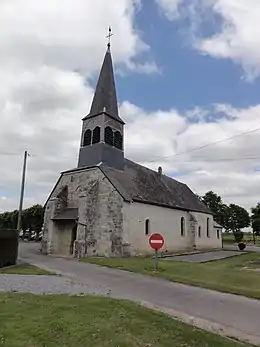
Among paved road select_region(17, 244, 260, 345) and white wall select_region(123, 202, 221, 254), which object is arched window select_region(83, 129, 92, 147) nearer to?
white wall select_region(123, 202, 221, 254)

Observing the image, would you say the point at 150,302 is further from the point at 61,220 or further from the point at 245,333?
the point at 61,220

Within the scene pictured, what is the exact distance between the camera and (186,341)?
5.55 metres

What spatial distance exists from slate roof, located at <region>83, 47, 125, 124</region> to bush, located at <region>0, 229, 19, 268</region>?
15.3m

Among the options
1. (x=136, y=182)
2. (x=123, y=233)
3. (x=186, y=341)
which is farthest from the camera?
(x=136, y=182)

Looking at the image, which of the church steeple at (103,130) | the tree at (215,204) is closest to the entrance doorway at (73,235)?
the church steeple at (103,130)

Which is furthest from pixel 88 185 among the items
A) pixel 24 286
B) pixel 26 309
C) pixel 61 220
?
pixel 26 309

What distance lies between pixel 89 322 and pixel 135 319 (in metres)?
1.03

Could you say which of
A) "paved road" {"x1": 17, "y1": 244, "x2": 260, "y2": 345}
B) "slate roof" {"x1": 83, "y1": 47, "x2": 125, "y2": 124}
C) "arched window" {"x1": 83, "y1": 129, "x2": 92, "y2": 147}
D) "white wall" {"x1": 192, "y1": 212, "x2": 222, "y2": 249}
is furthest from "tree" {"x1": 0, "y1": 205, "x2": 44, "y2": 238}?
"paved road" {"x1": 17, "y1": 244, "x2": 260, "y2": 345}

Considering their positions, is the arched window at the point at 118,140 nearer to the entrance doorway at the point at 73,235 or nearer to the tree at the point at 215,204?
the entrance doorway at the point at 73,235

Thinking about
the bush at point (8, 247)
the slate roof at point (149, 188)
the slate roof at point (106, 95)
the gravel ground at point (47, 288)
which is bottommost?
the gravel ground at point (47, 288)

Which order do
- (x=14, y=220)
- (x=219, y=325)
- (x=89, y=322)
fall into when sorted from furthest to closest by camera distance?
(x=14, y=220) → (x=219, y=325) → (x=89, y=322)

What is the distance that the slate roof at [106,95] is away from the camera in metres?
32.1

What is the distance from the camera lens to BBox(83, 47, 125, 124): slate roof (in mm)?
32125

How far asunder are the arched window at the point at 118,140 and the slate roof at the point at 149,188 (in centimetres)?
224
